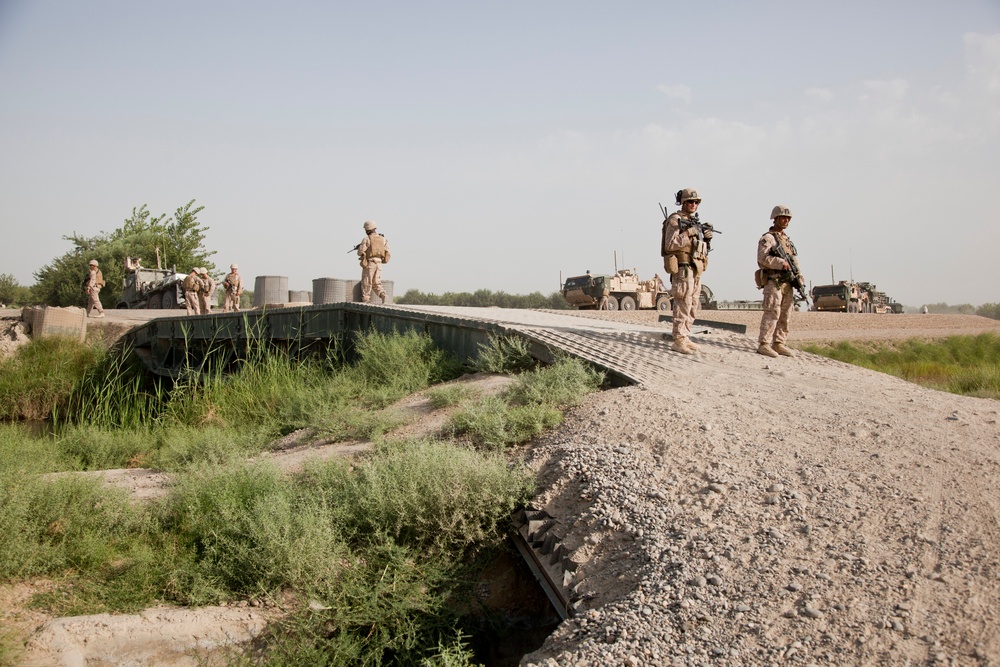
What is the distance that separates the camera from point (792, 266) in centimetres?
930

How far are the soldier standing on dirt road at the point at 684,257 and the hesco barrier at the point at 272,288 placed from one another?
19.4 metres

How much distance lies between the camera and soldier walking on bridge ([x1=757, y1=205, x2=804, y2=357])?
920cm

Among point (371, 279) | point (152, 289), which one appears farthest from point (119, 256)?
point (371, 279)

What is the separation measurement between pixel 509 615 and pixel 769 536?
6.01 ft

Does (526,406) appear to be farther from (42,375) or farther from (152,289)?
(152,289)

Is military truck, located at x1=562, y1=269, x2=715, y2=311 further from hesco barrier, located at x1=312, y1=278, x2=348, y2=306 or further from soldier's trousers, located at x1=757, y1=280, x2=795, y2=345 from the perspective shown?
soldier's trousers, located at x1=757, y1=280, x2=795, y2=345

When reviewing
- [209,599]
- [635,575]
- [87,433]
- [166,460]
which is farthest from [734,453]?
[87,433]

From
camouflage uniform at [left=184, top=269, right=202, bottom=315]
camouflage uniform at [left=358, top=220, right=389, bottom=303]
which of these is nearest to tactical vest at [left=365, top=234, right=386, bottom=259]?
camouflage uniform at [left=358, top=220, right=389, bottom=303]

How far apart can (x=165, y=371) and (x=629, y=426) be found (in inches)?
582

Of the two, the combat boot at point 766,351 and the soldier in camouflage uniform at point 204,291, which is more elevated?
the soldier in camouflage uniform at point 204,291

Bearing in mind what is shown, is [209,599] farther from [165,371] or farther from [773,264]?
[165,371]

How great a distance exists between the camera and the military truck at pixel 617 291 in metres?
27.6

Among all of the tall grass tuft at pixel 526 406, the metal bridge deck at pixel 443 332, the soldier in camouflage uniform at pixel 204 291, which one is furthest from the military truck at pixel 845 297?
the tall grass tuft at pixel 526 406

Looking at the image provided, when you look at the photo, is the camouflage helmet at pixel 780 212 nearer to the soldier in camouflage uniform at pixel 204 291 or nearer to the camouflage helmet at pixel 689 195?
the camouflage helmet at pixel 689 195
